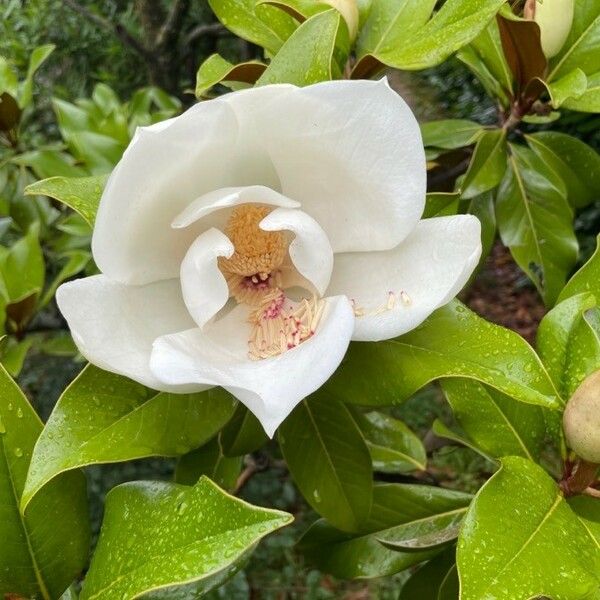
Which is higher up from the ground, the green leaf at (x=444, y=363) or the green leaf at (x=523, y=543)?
the green leaf at (x=444, y=363)

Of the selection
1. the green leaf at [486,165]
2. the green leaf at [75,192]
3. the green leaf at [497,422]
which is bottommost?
the green leaf at [497,422]

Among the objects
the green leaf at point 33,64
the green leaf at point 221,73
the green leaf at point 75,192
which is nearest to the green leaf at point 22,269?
the green leaf at point 33,64

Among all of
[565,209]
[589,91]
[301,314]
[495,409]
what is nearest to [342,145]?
[301,314]

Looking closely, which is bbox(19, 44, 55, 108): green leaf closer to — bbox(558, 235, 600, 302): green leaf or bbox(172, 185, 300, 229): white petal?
bbox(172, 185, 300, 229): white petal

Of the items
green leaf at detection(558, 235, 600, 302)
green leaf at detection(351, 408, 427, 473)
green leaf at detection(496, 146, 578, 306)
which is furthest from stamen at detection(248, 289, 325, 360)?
green leaf at detection(496, 146, 578, 306)

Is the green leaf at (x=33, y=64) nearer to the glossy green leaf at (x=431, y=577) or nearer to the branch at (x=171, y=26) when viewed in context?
the branch at (x=171, y=26)

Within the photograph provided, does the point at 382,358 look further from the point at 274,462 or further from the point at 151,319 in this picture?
the point at 274,462
